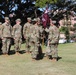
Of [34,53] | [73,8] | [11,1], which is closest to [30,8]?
[11,1]

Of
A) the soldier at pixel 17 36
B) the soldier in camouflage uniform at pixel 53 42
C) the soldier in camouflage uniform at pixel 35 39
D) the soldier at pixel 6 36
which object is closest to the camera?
the soldier in camouflage uniform at pixel 53 42

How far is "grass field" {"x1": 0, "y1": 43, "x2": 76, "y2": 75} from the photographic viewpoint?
39.4ft

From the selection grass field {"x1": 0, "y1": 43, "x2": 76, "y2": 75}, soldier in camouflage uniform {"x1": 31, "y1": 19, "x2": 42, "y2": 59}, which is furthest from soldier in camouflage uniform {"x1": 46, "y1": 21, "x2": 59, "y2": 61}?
soldier in camouflage uniform {"x1": 31, "y1": 19, "x2": 42, "y2": 59}

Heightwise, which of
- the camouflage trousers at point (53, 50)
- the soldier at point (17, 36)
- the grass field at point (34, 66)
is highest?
the soldier at point (17, 36)

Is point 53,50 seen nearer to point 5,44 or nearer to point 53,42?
point 53,42

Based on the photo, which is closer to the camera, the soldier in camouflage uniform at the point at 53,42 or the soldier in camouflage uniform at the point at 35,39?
the soldier in camouflage uniform at the point at 53,42

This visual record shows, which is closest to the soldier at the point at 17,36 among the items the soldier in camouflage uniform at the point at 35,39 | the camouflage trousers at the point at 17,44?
the camouflage trousers at the point at 17,44

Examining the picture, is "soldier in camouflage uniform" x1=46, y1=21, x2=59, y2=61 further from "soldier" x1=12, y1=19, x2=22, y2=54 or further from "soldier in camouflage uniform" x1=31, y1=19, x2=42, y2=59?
"soldier" x1=12, y1=19, x2=22, y2=54

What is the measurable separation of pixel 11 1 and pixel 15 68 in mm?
26158

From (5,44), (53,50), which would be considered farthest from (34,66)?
(5,44)

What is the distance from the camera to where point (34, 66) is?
43.5ft

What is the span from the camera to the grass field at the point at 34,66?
12023 mm

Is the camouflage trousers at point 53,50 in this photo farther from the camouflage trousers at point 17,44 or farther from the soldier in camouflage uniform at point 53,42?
the camouflage trousers at point 17,44

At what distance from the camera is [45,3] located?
1277 inches
